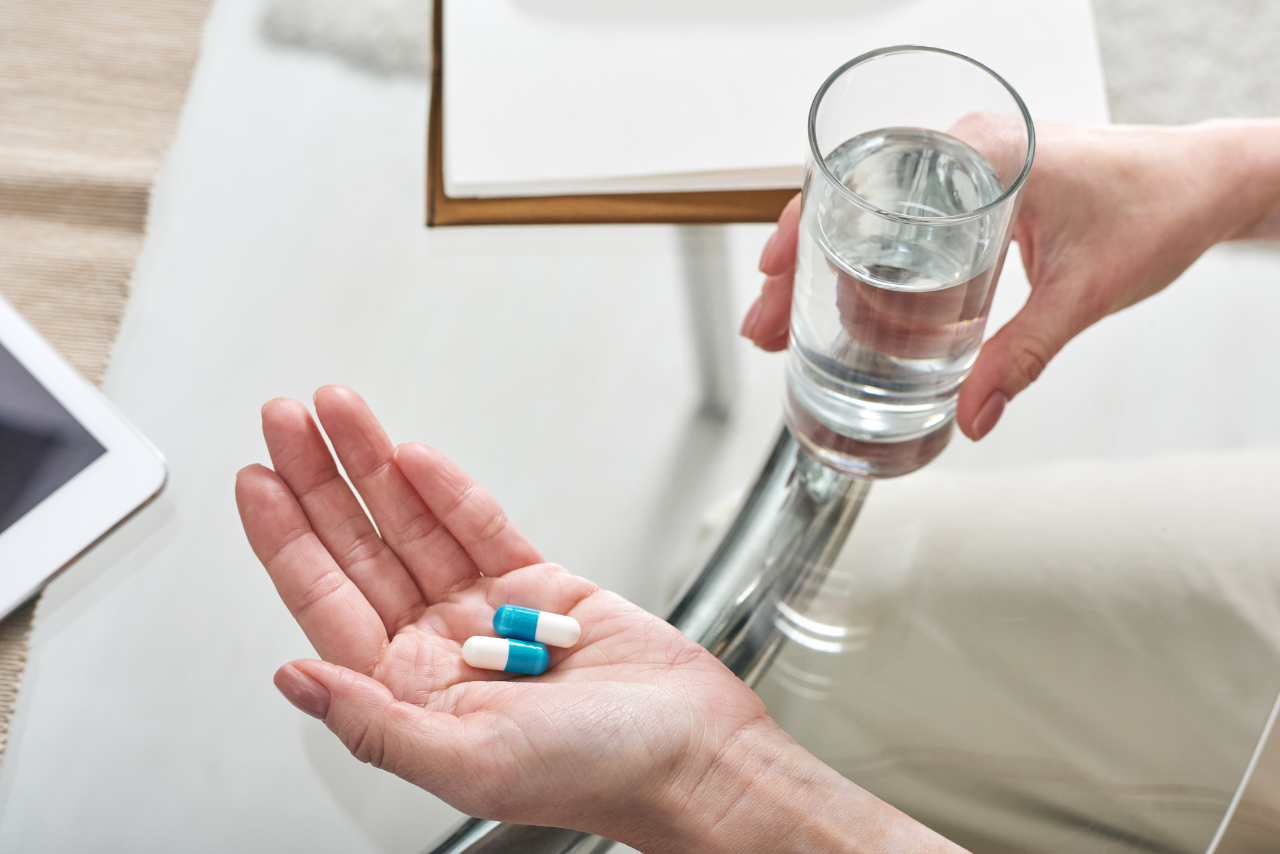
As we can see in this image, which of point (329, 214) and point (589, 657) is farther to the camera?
point (329, 214)

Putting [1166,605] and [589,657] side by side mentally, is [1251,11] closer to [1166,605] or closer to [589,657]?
[1166,605]

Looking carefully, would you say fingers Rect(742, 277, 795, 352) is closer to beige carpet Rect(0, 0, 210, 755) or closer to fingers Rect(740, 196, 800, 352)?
fingers Rect(740, 196, 800, 352)

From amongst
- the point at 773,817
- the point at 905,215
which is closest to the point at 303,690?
the point at 773,817

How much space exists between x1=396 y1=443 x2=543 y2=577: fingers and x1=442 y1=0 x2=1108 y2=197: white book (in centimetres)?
33

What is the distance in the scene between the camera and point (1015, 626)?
2.52 ft

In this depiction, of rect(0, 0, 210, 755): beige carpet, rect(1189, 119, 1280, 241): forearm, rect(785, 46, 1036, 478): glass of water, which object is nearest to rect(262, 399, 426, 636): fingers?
rect(0, 0, 210, 755): beige carpet

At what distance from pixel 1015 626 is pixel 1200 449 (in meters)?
0.28

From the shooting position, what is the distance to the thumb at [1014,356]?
781mm

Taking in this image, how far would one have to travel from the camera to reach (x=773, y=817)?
68 cm

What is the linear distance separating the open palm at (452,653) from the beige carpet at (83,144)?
31 centimetres

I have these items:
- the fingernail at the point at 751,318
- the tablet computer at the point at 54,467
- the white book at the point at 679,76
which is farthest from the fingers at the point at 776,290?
the tablet computer at the point at 54,467

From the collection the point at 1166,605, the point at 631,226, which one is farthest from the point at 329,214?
the point at 1166,605

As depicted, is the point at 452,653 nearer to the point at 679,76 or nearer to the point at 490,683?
the point at 490,683

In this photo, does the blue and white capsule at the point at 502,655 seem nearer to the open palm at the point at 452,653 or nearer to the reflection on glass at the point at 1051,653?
the open palm at the point at 452,653
